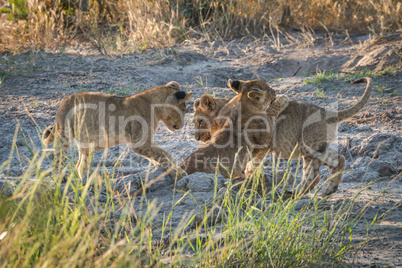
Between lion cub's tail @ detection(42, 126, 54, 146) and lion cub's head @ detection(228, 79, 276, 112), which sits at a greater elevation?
lion cub's head @ detection(228, 79, 276, 112)

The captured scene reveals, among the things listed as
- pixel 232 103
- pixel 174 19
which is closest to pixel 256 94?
pixel 232 103

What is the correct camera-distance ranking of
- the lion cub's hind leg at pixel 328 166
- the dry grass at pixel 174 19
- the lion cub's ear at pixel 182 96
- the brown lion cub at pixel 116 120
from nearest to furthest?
the lion cub's hind leg at pixel 328 166 → the brown lion cub at pixel 116 120 → the lion cub's ear at pixel 182 96 → the dry grass at pixel 174 19

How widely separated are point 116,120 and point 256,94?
1.38 metres

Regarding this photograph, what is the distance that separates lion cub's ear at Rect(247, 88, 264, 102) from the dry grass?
535 centimetres

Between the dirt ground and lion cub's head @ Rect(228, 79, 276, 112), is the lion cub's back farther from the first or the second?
the dirt ground

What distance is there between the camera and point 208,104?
191 inches

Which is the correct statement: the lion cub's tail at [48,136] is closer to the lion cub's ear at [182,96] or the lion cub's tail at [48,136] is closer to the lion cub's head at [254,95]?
the lion cub's ear at [182,96]

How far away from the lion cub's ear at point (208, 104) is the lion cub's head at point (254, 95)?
26cm

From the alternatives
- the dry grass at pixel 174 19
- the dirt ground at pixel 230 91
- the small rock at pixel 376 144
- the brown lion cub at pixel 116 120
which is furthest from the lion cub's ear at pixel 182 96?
the dry grass at pixel 174 19

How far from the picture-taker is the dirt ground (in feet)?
14.2

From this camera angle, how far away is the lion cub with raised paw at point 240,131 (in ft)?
14.5

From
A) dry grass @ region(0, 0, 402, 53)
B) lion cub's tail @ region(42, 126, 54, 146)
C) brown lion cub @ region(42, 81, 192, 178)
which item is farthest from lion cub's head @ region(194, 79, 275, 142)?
dry grass @ region(0, 0, 402, 53)

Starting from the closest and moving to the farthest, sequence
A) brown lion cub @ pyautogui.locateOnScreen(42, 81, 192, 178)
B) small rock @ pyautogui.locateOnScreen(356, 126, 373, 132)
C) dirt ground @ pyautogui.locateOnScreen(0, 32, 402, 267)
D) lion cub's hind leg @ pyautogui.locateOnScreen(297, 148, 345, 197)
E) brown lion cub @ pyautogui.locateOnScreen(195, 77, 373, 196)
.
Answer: dirt ground @ pyautogui.locateOnScreen(0, 32, 402, 267)
lion cub's hind leg @ pyautogui.locateOnScreen(297, 148, 345, 197)
brown lion cub @ pyautogui.locateOnScreen(195, 77, 373, 196)
brown lion cub @ pyautogui.locateOnScreen(42, 81, 192, 178)
small rock @ pyautogui.locateOnScreen(356, 126, 373, 132)

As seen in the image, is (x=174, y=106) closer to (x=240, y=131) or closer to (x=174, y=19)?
(x=240, y=131)
